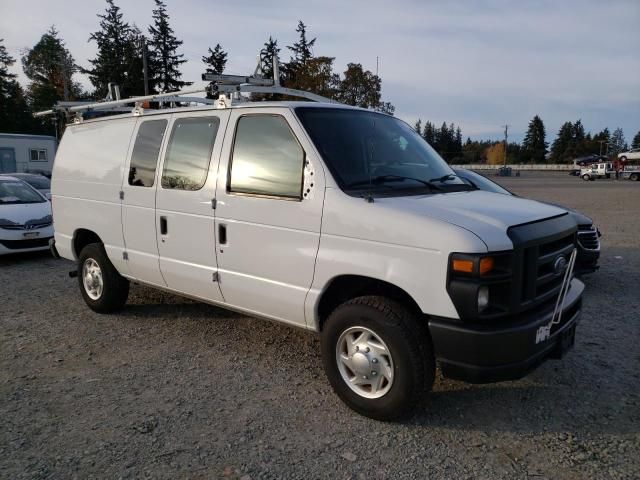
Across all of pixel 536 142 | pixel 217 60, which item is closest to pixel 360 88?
pixel 217 60

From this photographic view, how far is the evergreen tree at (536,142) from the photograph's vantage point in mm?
124312

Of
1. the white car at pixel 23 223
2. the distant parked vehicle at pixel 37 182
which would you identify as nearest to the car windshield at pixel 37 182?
the distant parked vehicle at pixel 37 182

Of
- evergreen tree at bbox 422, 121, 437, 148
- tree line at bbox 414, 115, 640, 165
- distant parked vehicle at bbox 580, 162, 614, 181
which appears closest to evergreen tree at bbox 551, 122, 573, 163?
tree line at bbox 414, 115, 640, 165

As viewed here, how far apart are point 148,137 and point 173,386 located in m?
2.45

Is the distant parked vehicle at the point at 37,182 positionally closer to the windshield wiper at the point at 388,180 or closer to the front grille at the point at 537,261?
the windshield wiper at the point at 388,180

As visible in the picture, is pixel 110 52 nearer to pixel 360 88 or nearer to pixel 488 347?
pixel 360 88

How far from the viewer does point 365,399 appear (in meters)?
3.43

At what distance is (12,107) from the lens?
56812 mm

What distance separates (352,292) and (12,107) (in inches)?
2586

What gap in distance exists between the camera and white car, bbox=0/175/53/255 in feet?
28.7

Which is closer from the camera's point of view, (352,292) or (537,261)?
(537,261)

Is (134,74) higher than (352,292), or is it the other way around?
(134,74)

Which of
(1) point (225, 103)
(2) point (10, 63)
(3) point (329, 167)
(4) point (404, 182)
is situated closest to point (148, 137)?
(1) point (225, 103)

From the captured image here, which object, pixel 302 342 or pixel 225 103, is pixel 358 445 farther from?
pixel 225 103
